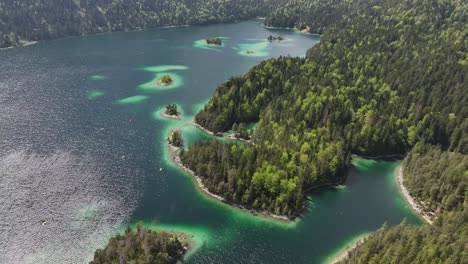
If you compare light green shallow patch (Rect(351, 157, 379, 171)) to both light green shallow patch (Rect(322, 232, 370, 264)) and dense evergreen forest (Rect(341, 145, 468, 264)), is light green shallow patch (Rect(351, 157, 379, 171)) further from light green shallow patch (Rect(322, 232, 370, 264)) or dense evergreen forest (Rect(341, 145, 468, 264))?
light green shallow patch (Rect(322, 232, 370, 264))

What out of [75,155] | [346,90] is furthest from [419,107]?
[75,155]

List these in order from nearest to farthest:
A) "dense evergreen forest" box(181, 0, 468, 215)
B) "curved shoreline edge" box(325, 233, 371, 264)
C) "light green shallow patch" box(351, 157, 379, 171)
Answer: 1. "curved shoreline edge" box(325, 233, 371, 264)
2. "dense evergreen forest" box(181, 0, 468, 215)
3. "light green shallow patch" box(351, 157, 379, 171)

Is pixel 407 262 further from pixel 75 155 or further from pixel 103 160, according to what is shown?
pixel 75 155

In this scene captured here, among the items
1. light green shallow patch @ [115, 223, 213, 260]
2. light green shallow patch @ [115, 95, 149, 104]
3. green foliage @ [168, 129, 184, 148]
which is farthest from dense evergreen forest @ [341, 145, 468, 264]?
light green shallow patch @ [115, 95, 149, 104]

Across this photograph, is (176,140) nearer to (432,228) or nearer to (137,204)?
(137,204)

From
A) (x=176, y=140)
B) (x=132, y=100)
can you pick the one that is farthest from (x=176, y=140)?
(x=132, y=100)

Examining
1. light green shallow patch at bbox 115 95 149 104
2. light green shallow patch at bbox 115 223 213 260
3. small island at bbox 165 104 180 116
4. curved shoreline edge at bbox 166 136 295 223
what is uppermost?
small island at bbox 165 104 180 116

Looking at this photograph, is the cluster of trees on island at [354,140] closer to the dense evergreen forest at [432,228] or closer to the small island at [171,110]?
the dense evergreen forest at [432,228]
